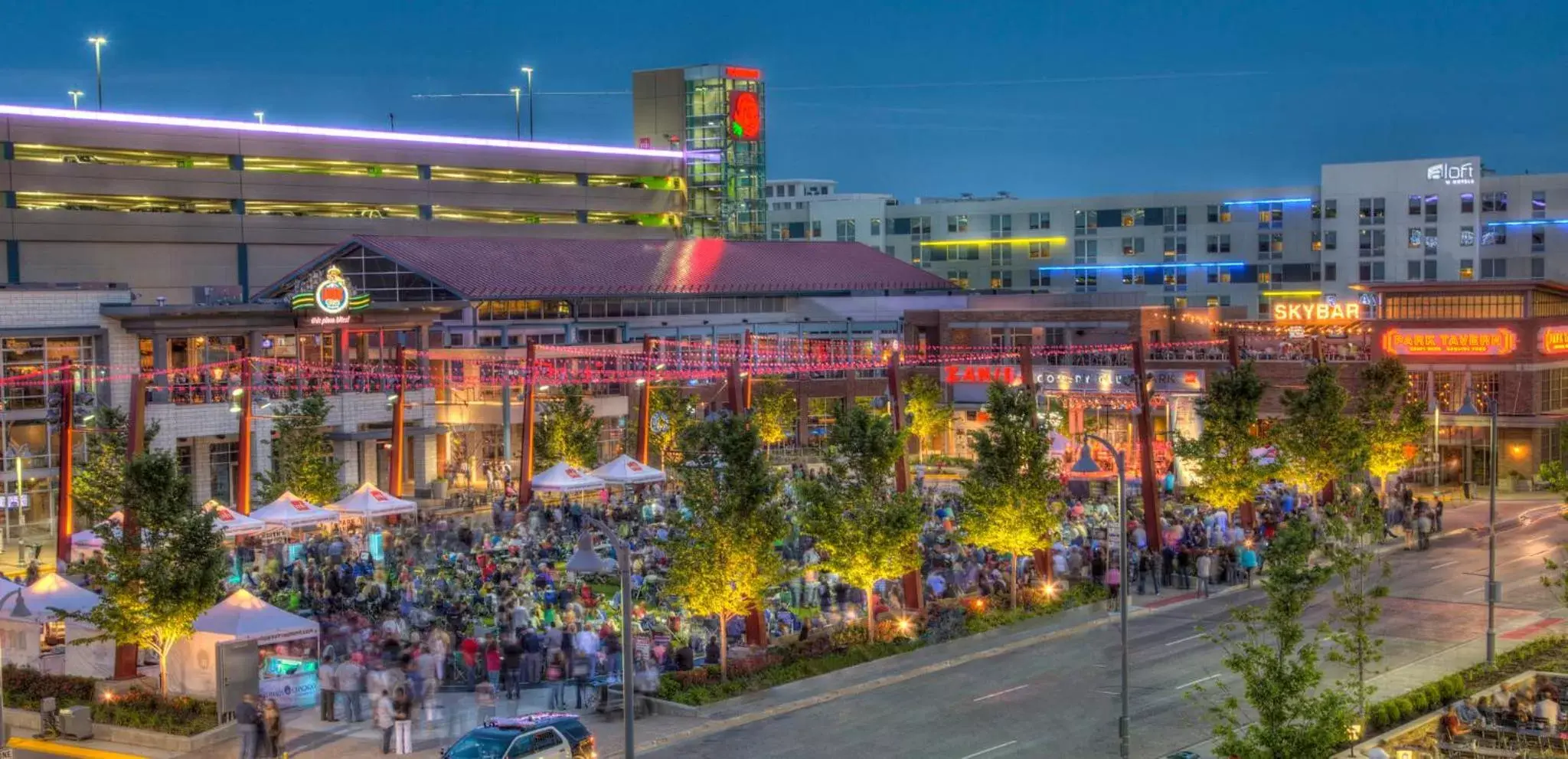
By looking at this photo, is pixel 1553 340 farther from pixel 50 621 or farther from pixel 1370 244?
pixel 50 621

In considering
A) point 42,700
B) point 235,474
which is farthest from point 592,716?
point 235,474

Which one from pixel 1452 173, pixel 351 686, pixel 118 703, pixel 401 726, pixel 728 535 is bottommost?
pixel 118 703

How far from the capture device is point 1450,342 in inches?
2694

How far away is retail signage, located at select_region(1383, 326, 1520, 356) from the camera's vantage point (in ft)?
220

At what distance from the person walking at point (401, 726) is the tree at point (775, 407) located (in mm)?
44860

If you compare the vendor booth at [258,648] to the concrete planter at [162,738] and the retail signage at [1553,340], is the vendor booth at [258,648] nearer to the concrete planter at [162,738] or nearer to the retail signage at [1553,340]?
the concrete planter at [162,738]

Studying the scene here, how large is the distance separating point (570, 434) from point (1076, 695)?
32.3 metres

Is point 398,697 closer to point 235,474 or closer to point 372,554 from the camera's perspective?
point 372,554

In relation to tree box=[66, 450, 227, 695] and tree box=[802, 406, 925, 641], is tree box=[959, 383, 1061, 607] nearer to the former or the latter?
tree box=[802, 406, 925, 641]

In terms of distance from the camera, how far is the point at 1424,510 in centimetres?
5541

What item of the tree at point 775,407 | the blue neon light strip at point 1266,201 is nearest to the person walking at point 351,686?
the tree at point 775,407

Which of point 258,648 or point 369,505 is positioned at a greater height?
point 369,505

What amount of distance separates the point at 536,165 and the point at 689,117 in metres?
32.8

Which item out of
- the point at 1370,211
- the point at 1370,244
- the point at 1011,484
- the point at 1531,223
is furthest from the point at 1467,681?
the point at 1531,223
